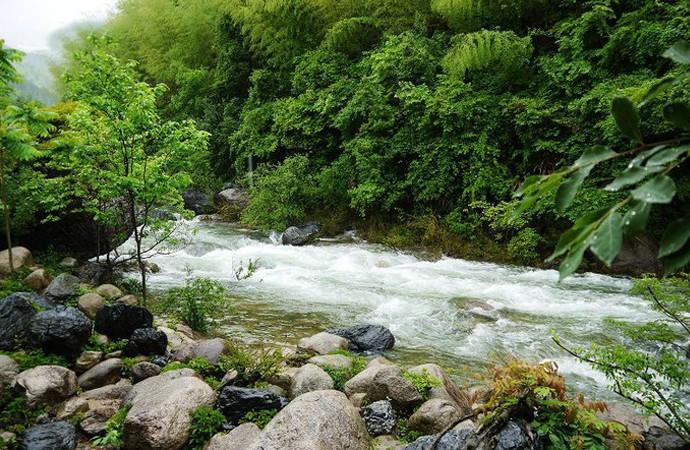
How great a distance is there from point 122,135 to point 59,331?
2.46 metres

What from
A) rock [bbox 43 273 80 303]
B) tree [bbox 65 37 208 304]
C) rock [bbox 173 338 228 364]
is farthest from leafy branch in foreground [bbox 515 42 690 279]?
rock [bbox 43 273 80 303]

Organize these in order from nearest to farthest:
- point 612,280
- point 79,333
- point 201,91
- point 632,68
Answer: point 79,333
point 612,280
point 632,68
point 201,91

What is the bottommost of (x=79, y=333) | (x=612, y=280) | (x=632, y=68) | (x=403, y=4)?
(x=612, y=280)

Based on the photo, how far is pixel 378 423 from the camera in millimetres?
3748

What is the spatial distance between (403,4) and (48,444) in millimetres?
13404

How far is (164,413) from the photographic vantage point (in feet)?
11.5

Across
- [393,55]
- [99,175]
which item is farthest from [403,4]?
[99,175]

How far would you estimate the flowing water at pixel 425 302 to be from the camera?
588cm

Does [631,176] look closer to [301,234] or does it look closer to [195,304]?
[195,304]

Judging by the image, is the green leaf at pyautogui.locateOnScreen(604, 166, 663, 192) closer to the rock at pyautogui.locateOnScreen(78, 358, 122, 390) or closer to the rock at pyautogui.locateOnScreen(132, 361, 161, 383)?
the rock at pyautogui.locateOnScreen(132, 361, 161, 383)

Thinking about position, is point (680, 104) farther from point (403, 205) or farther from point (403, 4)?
point (403, 4)

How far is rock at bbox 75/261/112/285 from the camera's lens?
7574 millimetres

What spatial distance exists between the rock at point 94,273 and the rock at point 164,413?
14.2ft

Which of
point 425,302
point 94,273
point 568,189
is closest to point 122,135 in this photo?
point 94,273
